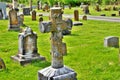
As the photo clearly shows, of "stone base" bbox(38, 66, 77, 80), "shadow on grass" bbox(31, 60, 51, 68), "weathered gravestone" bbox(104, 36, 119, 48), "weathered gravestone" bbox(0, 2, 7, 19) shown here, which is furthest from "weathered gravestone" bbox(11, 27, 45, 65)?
"weathered gravestone" bbox(0, 2, 7, 19)

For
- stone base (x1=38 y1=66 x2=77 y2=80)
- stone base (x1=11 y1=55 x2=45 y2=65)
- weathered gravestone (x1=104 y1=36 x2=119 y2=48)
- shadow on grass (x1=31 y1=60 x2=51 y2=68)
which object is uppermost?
stone base (x1=38 y1=66 x2=77 y2=80)

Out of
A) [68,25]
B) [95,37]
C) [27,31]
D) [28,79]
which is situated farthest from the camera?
[95,37]

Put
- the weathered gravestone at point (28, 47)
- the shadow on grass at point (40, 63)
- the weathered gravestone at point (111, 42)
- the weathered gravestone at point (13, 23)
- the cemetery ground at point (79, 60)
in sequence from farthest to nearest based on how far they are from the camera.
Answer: the weathered gravestone at point (13, 23) < the weathered gravestone at point (111, 42) < the weathered gravestone at point (28, 47) < the shadow on grass at point (40, 63) < the cemetery ground at point (79, 60)

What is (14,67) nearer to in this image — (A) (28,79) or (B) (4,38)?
(A) (28,79)

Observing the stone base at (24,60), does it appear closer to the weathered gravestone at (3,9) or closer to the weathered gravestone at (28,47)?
the weathered gravestone at (28,47)

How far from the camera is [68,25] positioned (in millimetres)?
8727

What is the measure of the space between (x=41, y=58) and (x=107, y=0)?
45.7 meters

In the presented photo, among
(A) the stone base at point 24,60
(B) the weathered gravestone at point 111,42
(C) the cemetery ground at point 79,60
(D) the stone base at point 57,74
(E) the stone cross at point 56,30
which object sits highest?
(E) the stone cross at point 56,30

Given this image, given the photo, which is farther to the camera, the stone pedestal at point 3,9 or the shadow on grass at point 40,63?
the stone pedestal at point 3,9

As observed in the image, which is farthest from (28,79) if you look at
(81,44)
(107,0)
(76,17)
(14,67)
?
(107,0)

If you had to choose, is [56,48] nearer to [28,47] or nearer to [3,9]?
[28,47]

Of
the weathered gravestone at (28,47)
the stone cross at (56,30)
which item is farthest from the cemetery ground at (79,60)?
the stone cross at (56,30)

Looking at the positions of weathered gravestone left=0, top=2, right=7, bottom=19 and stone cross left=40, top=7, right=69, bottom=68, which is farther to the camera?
weathered gravestone left=0, top=2, right=7, bottom=19

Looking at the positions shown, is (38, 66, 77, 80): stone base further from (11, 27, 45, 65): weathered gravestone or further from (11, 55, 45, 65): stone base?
(11, 27, 45, 65): weathered gravestone
